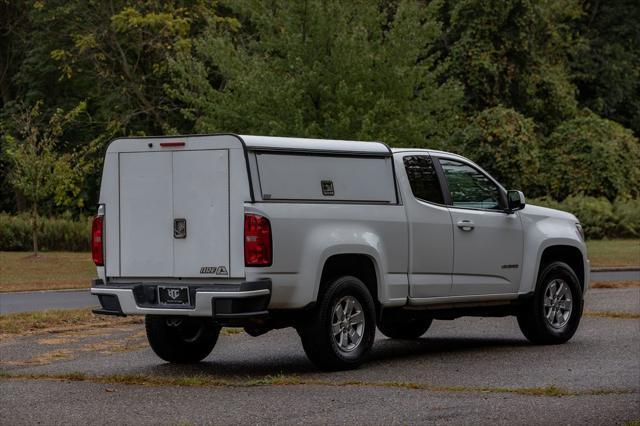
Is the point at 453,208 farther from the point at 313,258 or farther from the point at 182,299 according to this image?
the point at 182,299

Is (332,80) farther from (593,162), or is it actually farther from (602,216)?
(593,162)

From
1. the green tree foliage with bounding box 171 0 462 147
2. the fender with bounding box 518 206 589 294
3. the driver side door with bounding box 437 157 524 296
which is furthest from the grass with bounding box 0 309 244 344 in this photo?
the green tree foliage with bounding box 171 0 462 147

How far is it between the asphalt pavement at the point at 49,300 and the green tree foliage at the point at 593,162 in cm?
1759

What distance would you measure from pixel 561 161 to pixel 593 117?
2.61 meters

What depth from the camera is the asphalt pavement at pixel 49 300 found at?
20.2 meters

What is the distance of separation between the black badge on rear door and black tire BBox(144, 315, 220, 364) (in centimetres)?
98

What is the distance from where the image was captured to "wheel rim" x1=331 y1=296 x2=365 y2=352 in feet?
39.1

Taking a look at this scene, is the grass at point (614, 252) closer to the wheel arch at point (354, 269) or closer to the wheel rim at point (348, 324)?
the wheel arch at point (354, 269)

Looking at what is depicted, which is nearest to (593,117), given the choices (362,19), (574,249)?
(362,19)

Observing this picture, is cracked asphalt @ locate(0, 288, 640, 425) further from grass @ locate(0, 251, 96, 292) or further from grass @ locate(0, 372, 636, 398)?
grass @ locate(0, 251, 96, 292)

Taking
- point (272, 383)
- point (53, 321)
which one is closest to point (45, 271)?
point (53, 321)

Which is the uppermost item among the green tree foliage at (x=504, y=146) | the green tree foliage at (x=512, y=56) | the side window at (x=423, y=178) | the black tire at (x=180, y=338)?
the green tree foliage at (x=512, y=56)

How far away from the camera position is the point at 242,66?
30.3 metres

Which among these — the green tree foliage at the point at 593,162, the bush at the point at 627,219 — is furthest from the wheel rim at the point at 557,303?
the green tree foliage at the point at 593,162
